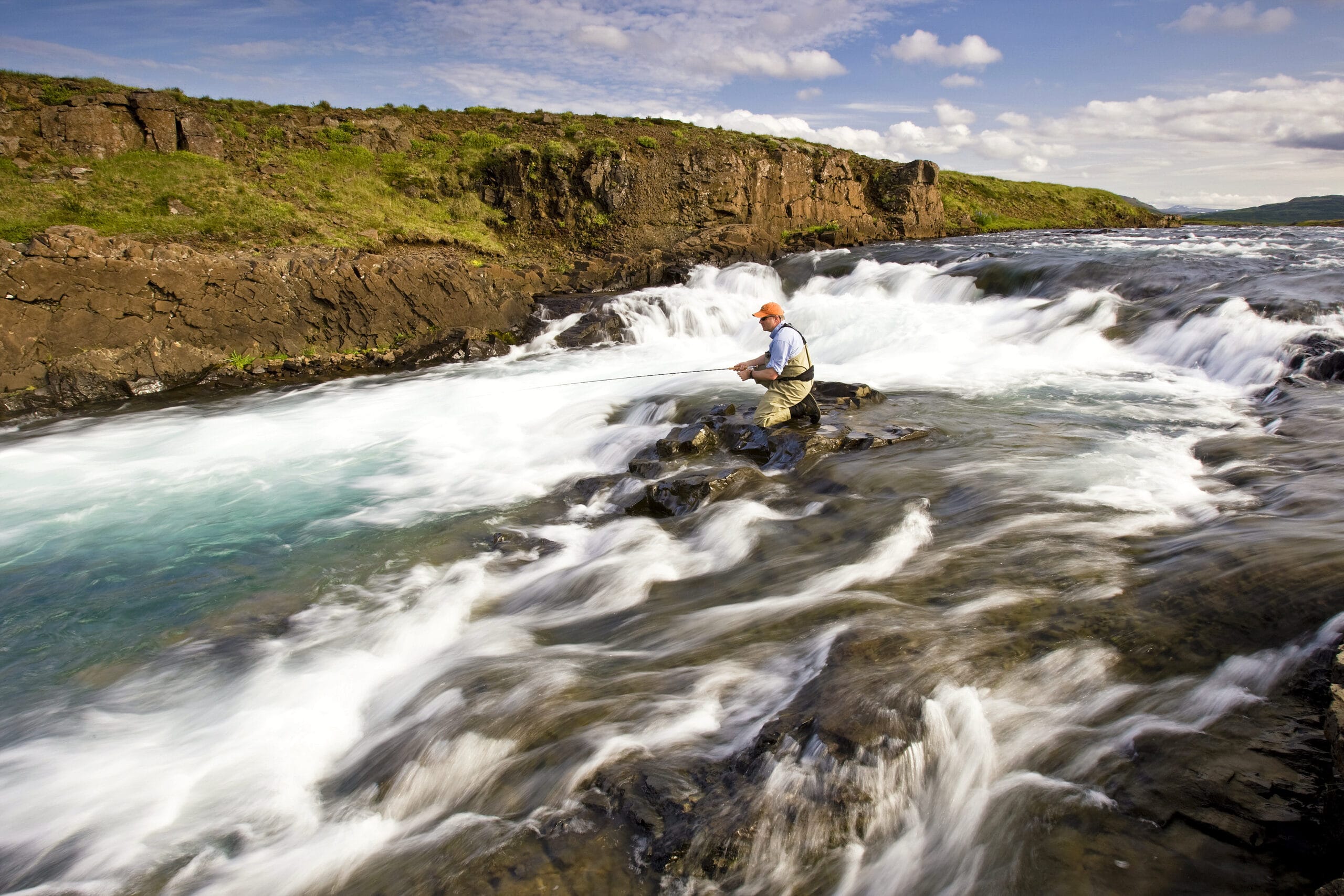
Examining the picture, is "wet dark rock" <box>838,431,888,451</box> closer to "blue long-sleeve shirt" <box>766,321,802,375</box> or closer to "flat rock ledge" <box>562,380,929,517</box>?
"flat rock ledge" <box>562,380,929,517</box>

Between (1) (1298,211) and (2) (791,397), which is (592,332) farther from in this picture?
(1) (1298,211)

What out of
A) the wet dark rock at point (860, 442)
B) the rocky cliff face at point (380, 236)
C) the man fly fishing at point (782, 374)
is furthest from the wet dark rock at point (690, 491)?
the rocky cliff face at point (380, 236)

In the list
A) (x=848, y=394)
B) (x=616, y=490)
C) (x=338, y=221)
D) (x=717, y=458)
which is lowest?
(x=616, y=490)

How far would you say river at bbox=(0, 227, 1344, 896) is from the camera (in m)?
3.51

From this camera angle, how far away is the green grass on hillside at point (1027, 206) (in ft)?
136

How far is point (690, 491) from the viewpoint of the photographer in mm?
8312

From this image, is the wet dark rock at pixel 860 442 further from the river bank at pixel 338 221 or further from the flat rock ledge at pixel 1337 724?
the river bank at pixel 338 221

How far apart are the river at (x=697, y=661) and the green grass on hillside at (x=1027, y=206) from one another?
32.6 m

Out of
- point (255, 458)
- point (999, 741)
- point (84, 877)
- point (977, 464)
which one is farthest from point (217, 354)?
point (999, 741)

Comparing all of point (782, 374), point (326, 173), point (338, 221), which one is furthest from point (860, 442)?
point (326, 173)

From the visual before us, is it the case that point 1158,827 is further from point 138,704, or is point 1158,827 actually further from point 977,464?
point 138,704

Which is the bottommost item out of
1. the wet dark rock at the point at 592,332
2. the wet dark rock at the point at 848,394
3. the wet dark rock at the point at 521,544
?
the wet dark rock at the point at 521,544

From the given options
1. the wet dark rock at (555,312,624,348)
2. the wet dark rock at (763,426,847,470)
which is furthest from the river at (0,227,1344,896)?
the wet dark rock at (555,312,624,348)

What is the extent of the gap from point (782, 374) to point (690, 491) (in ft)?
7.91
